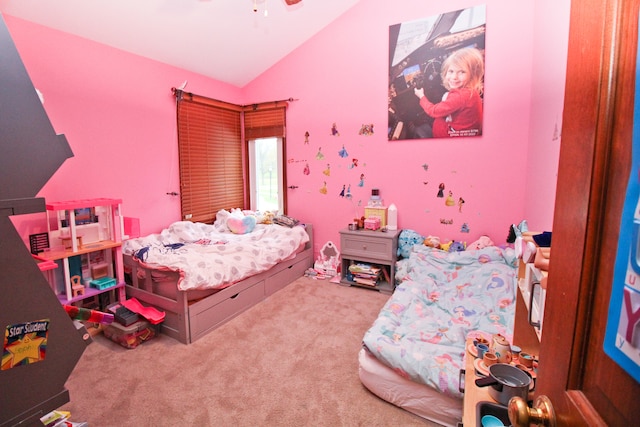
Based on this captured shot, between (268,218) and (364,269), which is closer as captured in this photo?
(364,269)

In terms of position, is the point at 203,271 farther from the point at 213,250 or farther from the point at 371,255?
the point at 371,255

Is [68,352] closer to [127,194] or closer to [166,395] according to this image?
[166,395]

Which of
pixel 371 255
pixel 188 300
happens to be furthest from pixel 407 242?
pixel 188 300

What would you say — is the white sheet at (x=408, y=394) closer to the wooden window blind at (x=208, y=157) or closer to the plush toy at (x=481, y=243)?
the plush toy at (x=481, y=243)

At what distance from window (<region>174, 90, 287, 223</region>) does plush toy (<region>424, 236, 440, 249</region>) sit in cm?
Answer: 185

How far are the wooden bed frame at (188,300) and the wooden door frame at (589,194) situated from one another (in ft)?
7.60

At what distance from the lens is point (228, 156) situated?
4141mm

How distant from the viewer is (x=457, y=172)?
3.26 m

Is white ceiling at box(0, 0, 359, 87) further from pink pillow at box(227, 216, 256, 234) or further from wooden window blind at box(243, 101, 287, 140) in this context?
pink pillow at box(227, 216, 256, 234)

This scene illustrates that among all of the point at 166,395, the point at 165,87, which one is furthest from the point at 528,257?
the point at 165,87

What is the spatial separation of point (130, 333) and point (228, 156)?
96.3 inches

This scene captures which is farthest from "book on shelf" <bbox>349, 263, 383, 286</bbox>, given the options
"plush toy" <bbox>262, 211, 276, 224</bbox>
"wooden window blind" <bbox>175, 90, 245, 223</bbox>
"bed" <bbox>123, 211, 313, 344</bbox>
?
"wooden window blind" <bbox>175, 90, 245, 223</bbox>

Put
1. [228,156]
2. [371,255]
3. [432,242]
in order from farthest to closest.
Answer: [228,156] → [371,255] → [432,242]

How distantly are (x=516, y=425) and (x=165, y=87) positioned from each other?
379 centimetres
